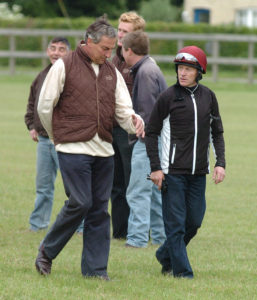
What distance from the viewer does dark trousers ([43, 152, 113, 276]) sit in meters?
6.50

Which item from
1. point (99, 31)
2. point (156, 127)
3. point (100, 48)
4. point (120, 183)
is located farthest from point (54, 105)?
point (120, 183)

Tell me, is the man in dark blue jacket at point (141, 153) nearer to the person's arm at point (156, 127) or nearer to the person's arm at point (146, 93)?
the person's arm at point (146, 93)

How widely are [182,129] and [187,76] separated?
417mm

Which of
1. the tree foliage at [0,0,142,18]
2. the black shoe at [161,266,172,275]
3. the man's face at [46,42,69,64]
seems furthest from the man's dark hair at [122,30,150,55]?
the tree foliage at [0,0,142,18]

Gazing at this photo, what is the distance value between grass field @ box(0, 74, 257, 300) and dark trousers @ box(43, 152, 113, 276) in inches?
8.4

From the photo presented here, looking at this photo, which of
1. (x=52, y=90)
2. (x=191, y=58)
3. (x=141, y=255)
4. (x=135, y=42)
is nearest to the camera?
(x=52, y=90)

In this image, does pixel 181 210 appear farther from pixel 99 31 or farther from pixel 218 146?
pixel 99 31

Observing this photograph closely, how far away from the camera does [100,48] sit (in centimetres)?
651

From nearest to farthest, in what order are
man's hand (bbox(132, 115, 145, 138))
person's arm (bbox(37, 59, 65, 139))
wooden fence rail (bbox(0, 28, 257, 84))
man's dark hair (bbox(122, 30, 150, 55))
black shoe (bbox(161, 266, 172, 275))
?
person's arm (bbox(37, 59, 65, 139)) < man's hand (bbox(132, 115, 145, 138)) < black shoe (bbox(161, 266, 172, 275)) < man's dark hair (bbox(122, 30, 150, 55)) < wooden fence rail (bbox(0, 28, 257, 84))

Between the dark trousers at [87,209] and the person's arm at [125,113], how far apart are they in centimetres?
33

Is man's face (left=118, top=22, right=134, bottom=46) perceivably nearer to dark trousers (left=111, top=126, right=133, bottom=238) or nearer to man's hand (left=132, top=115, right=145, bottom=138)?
dark trousers (left=111, top=126, right=133, bottom=238)

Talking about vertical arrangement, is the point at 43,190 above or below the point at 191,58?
below

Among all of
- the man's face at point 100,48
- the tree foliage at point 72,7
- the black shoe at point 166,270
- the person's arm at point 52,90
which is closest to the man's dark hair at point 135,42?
the man's face at point 100,48

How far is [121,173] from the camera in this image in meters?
9.15
